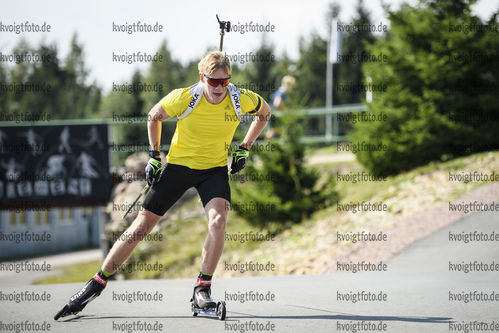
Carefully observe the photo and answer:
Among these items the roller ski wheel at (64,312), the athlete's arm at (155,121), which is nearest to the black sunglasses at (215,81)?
the athlete's arm at (155,121)

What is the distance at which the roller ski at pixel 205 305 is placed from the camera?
5.47 metres

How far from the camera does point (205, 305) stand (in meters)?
5.54

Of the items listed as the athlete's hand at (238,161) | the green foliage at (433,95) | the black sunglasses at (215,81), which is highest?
the green foliage at (433,95)

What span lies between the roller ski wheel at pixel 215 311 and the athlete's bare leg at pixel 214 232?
1.05ft

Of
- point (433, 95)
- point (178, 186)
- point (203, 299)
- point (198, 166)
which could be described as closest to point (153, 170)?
point (178, 186)

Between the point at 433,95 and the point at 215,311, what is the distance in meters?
11.7

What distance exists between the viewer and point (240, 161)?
20.1 ft

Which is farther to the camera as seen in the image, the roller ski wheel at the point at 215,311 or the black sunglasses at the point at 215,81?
the black sunglasses at the point at 215,81

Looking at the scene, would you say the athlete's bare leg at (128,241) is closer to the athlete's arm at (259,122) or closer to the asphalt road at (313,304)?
the asphalt road at (313,304)

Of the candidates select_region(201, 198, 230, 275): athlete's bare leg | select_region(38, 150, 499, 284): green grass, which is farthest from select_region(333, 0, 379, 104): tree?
select_region(201, 198, 230, 275): athlete's bare leg

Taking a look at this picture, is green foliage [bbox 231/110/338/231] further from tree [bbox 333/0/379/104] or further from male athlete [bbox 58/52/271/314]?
tree [bbox 333/0/379/104]

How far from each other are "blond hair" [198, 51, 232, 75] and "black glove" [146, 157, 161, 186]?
3.00 ft

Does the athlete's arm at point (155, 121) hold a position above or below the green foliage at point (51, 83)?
below

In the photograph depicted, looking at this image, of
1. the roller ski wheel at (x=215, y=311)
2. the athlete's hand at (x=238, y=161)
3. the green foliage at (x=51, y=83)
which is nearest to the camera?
the roller ski wheel at (x=215, y=311)
